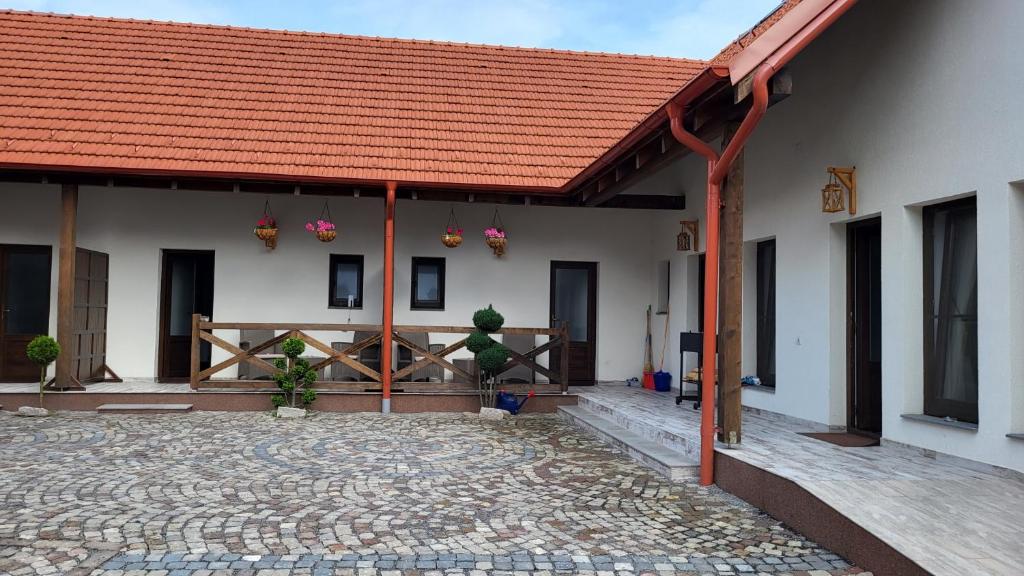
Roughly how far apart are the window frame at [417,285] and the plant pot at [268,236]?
1.97m

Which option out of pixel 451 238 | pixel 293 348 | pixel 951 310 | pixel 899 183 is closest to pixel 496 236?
pixel 451 238

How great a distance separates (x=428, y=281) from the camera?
11.8 meters

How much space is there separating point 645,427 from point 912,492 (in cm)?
329

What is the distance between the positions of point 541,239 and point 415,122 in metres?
2.57

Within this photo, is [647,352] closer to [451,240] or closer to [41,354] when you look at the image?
[451,240]

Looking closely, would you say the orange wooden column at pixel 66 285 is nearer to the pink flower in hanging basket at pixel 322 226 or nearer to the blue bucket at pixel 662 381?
the pink flower in hanging basket at pixel 322 226

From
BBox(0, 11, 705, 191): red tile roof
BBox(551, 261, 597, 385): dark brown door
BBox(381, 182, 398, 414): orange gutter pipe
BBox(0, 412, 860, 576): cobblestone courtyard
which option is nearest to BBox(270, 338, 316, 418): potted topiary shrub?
BBox(381, 182, 398, 414): orange gutter pipe

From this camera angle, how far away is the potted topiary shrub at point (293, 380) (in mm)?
9805

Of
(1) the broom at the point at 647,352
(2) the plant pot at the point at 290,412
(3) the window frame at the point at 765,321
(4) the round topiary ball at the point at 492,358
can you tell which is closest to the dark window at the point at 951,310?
(3) the window frame at the point at 765,321

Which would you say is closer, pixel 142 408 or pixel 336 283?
pixel 142 408

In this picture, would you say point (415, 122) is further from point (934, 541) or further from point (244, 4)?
point (244, 4)

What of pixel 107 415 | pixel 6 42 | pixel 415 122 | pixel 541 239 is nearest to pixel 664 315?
pixel 541 239

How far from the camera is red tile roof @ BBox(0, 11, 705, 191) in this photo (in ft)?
33.4

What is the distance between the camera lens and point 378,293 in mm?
11586
